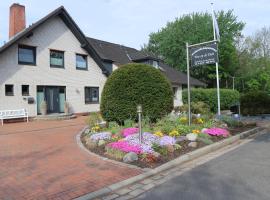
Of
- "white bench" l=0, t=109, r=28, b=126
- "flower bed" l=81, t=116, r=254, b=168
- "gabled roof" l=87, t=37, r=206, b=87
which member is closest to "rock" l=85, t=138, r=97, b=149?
"flower bed" l=81, t=116, r=254, b=168

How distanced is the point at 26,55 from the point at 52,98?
135 inches

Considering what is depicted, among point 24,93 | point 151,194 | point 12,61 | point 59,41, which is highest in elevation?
point 59,41

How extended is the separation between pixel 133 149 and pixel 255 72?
47206mm

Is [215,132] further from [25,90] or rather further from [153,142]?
[25,90]

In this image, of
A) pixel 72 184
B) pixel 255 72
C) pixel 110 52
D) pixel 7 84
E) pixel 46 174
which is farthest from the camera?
pixel 255 72

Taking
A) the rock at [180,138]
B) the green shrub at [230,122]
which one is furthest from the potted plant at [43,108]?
the rock at [180,138]

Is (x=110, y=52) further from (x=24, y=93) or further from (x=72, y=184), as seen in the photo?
(x=72, y=184)

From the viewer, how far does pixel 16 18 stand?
20438 mm

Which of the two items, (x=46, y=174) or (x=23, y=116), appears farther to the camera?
(x=23, y=116)

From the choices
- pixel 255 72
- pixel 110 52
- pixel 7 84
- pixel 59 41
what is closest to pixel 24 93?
pixel 7 84

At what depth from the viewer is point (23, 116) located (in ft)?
58.0

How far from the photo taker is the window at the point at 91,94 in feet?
75.5

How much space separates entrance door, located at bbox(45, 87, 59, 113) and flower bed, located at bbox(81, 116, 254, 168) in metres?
10.1

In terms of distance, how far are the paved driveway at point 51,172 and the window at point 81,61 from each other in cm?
1382
